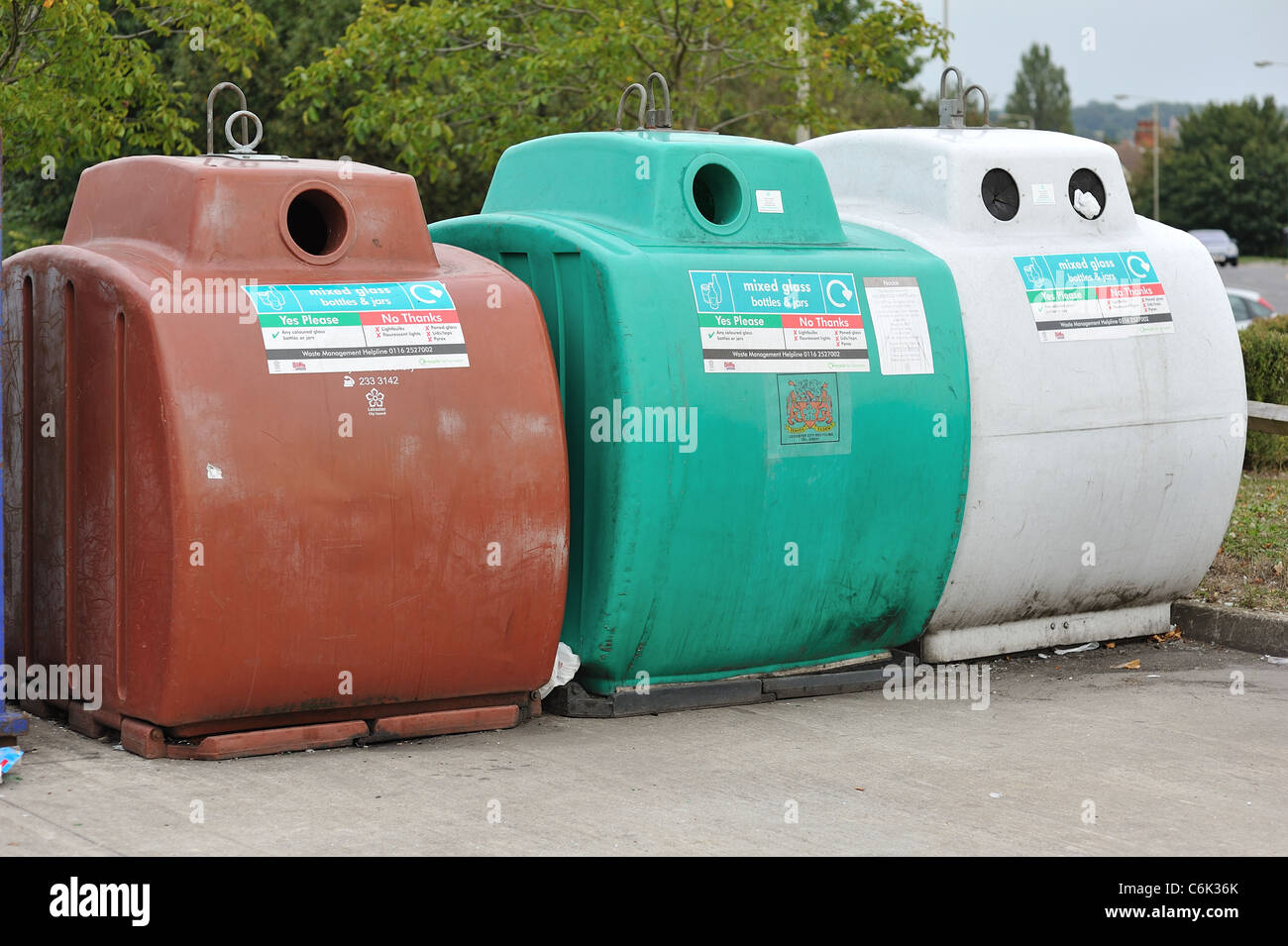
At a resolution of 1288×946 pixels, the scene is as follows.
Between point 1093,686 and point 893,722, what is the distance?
0.98m

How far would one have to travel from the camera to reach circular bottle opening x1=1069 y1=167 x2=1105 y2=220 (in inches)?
258

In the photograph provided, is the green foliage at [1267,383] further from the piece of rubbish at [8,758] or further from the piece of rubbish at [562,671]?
the piece of rubbish at [8,758]

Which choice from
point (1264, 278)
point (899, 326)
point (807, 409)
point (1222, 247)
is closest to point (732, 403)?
point (807, 409)

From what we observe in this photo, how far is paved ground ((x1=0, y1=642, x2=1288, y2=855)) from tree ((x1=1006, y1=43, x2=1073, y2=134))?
94.8 meters

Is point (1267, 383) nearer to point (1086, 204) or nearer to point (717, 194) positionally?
point (1086, 204)

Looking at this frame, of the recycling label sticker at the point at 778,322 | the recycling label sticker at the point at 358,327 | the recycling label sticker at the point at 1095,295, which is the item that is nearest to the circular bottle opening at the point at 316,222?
the recycling label sticker at the point at 358,327

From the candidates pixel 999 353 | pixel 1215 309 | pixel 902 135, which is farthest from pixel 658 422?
pixel 1215 309

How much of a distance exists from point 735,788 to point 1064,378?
2.30 metres

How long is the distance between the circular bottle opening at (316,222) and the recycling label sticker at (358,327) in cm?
19

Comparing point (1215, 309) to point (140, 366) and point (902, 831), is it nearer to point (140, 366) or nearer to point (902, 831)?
point (902, 831)

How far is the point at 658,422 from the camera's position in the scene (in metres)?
5.19

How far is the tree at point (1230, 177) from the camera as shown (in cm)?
5638

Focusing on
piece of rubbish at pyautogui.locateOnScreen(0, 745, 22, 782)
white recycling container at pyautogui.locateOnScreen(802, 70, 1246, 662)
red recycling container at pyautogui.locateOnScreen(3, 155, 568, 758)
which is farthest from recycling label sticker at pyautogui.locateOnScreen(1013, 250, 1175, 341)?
piece of rubbish at pyautogui.locateOnScreen(0, 745, 22, 782)

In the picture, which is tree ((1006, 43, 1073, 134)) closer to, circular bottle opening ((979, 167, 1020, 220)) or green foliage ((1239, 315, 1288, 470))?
green foliage ((1239, 315, 1288, 470))
